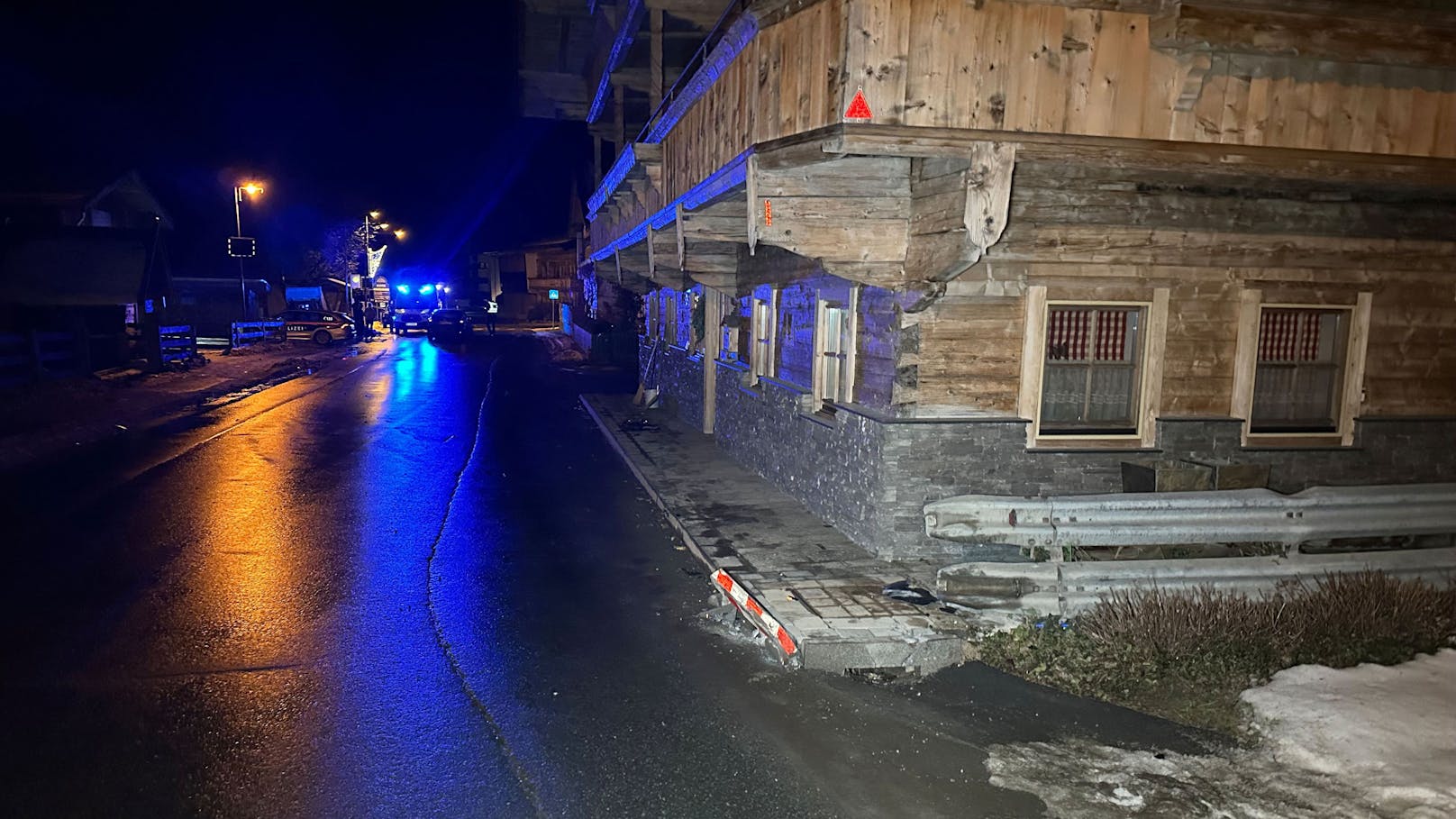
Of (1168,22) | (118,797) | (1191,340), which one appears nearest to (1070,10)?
(1168,22)

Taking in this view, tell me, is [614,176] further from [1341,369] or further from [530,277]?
[530,277]

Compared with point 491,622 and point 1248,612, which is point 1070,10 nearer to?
point 1248,612

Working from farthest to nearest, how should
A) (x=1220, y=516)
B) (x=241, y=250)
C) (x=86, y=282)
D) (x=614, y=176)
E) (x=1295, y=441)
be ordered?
1. (x=241, y=250)
2. (x=86, y=282)
3. (x=614, y=176)
4. (x=1295, y=441)
5. (x=1220, y=516)

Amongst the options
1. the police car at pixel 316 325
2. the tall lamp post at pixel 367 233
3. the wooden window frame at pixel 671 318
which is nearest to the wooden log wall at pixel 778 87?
the wooden window frame at pixel 671 318

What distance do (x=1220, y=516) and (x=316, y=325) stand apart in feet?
148

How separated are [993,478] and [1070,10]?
4121 mm

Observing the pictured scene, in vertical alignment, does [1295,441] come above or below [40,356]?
above

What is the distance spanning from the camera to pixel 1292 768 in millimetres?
4676

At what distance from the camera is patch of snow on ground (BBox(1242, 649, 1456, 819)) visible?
14.4ft

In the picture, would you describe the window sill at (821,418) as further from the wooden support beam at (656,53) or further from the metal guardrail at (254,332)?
the metal guardrail at (254,332)

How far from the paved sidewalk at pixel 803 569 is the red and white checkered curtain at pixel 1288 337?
4.27 m

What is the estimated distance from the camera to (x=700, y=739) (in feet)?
16.4

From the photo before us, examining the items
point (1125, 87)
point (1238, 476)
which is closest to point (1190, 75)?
point (1125, 87)

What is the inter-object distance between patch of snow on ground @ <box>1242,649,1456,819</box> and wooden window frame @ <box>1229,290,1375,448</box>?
3.13 metres
